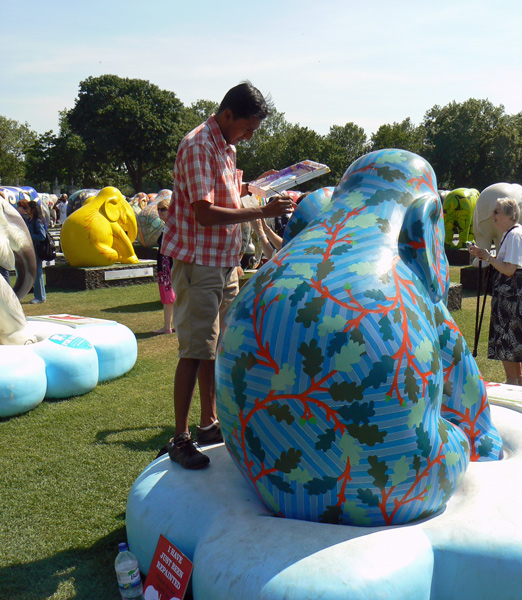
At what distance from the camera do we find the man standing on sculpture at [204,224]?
9.85 ft

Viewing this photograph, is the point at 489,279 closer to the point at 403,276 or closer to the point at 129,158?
the point at 403,276

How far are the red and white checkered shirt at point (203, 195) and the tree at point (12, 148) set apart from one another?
66.2m

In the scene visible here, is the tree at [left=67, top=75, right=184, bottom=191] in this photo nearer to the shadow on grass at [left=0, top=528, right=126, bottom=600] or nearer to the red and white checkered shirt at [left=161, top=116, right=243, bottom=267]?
the red and white checkered shirt at [left=161, top=116, right=243, bottom=267]

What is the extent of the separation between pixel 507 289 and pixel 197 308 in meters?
3.15

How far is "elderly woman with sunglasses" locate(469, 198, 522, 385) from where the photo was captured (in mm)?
4859

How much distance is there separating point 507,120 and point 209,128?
208 feet

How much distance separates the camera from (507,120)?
5909 cm

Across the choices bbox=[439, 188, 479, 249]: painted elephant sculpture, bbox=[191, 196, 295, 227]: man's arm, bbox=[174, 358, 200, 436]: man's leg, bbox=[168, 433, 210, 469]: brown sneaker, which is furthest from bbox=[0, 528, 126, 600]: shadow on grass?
bbox=[439, 188, 479, 249]: painted elephant sculpture

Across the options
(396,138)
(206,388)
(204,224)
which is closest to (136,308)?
(206,388)

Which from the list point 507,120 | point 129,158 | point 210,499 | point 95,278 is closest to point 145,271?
point 95,278

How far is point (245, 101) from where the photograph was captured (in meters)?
3.07

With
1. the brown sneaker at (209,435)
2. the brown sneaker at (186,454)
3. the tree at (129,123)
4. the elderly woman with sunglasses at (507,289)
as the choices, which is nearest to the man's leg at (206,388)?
the brown sneaker at (209,435)

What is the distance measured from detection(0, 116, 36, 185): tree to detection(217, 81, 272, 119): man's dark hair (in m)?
66.3

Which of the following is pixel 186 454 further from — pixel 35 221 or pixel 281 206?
pixel 35 221
